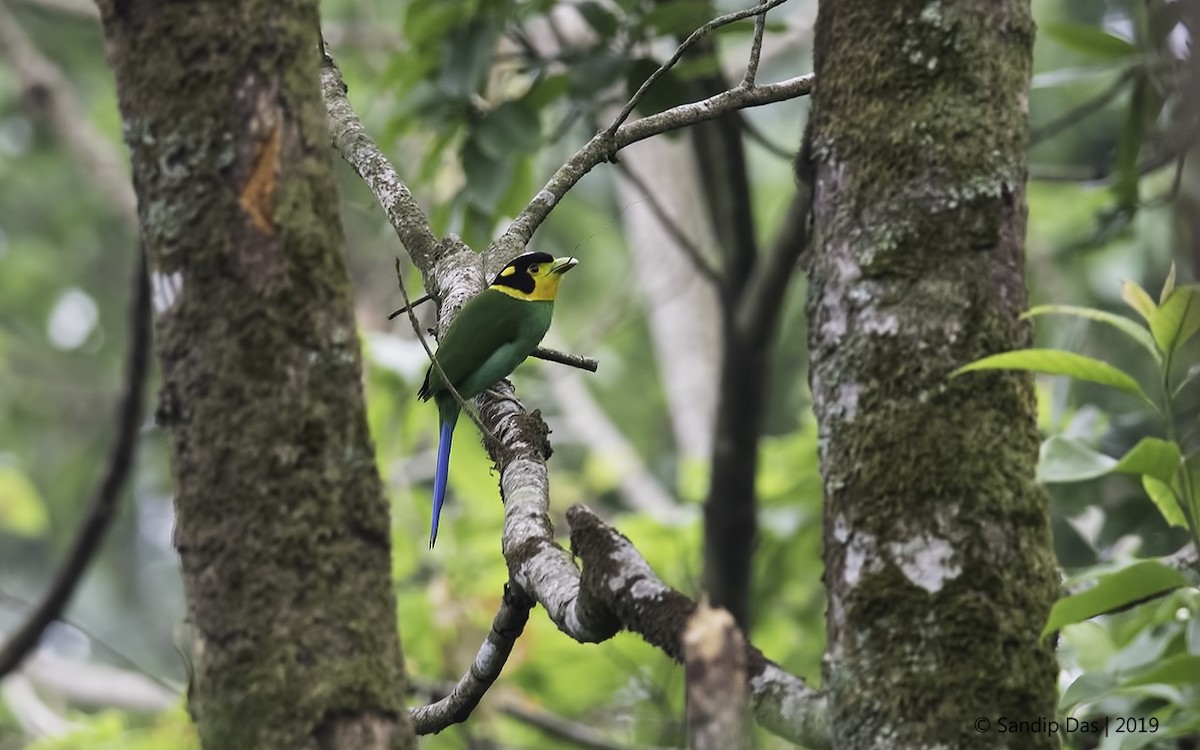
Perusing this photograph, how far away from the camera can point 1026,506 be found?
2.01 meters

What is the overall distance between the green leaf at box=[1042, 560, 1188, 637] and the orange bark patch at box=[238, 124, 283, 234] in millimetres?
1155

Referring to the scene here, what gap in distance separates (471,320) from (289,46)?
2.20 meters

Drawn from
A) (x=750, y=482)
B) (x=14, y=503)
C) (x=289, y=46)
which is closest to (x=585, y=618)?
(x=289, y=46)

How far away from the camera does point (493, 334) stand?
398 centimetres

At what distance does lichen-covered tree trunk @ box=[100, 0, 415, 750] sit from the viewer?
1549mm

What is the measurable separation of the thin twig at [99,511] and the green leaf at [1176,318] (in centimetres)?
288

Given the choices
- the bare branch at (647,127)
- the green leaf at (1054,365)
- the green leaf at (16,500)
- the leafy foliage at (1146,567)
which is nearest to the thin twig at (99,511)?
the bare branch at (647,127)

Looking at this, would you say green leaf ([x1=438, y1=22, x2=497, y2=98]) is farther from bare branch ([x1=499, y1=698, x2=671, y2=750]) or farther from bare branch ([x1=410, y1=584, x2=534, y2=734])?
bare branch ([x1=499, y1=698, x2=671, y2=750])

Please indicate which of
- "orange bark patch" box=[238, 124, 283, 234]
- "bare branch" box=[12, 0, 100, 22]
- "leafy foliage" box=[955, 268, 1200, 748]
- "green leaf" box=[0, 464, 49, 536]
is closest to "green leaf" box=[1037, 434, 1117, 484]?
"leafy foliage" box=[955, 268, 1200, 748]

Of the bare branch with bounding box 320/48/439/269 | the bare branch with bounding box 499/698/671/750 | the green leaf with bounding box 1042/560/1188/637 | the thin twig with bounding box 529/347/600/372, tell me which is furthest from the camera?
the bare branch with bounding box 499/698/671/750

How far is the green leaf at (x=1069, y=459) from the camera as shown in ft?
9.59

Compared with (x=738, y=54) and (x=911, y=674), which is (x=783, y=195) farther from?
(x=911, y=674)

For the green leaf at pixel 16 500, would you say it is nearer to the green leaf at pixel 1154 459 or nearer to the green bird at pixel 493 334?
the green bird at pixel 493 334

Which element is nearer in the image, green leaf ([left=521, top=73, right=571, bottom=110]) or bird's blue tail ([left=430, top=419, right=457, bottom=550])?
green leaf ([left=521, top=73, right=571, bottom=110])
